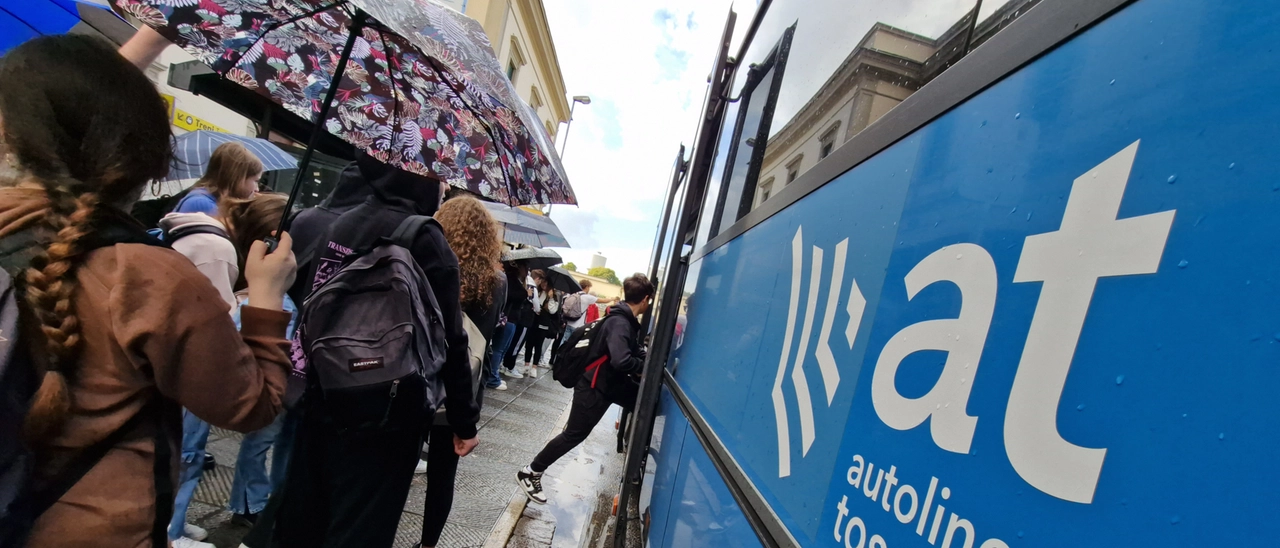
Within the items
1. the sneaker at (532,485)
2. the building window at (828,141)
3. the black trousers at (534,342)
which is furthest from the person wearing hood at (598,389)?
the black trousers at (534,342)

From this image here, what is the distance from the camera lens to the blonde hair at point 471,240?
2730 mm

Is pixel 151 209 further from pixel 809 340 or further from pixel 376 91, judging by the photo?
pixel 809 340

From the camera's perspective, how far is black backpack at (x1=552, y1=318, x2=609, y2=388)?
398cm

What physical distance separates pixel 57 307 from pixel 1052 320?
151 cm

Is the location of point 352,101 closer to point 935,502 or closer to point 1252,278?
point 935,502

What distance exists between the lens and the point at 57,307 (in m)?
1.04

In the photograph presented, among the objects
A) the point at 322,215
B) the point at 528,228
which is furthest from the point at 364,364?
the point at 528,228

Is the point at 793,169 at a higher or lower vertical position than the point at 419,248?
higher

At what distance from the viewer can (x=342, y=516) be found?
77.4 inches

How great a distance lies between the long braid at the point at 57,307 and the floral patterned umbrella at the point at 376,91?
3.41 ft

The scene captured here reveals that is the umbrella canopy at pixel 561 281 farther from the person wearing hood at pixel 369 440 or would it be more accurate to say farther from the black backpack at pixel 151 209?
the person wearing hood at pixel 369 440

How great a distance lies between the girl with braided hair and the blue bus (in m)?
1.23

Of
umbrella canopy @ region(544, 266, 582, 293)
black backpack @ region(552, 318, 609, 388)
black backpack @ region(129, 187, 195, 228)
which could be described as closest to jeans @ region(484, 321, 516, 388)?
umbrella canopy @ region(544, 266, 582, 293)

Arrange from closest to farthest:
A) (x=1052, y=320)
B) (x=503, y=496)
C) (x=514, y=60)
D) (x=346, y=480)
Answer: (x=1052, y=320)
(x=346, y=480)
(x=503, y=496)
(x=514, y=60)
